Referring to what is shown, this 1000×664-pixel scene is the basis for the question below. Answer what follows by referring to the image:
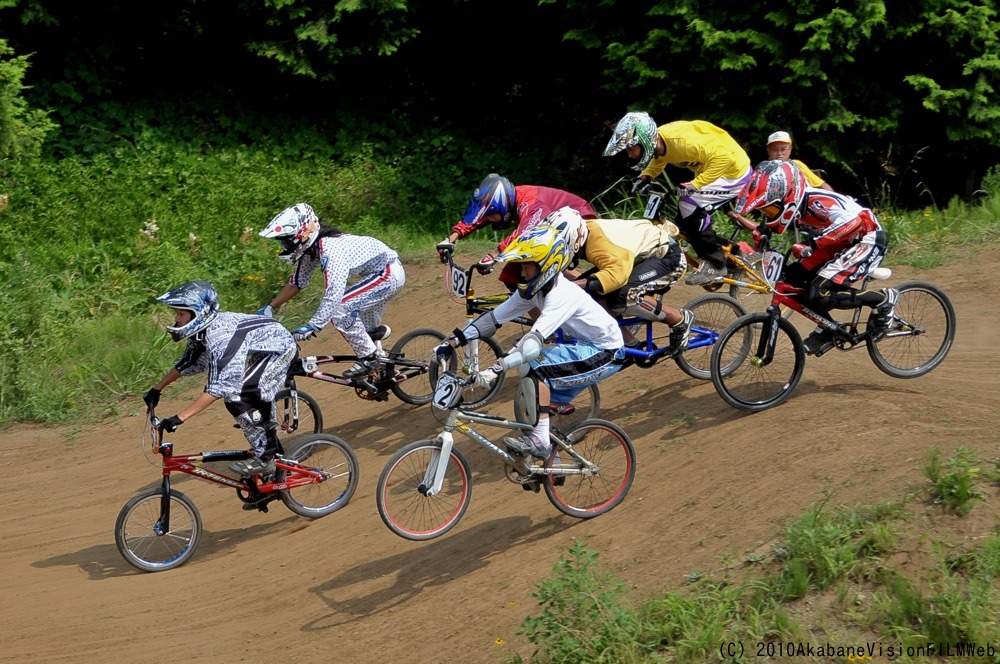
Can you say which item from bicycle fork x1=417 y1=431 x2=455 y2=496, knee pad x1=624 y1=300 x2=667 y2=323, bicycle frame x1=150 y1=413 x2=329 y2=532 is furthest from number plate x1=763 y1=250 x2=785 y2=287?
bicycle frame x1=150 y1=413 x2=329 y2=532

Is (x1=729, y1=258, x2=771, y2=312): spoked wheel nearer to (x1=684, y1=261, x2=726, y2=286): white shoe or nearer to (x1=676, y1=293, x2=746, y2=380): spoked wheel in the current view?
(x1=684, y1=261, x2=726, y2=286): white shoe

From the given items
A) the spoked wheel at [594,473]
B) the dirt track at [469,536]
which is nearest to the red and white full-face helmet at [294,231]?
the dirt track at [469,536]

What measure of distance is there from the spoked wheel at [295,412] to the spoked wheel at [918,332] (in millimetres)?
4865

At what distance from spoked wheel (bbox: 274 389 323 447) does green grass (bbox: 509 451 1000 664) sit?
11.8 ft

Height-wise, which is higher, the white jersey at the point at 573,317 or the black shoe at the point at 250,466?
the white jersey at the point at 573,317

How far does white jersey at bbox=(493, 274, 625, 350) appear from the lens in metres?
6.88

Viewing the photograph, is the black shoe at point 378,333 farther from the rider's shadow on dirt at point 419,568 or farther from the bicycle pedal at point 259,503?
the rider's shadow on dirt at point 419,568

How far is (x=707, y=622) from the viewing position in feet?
17.6

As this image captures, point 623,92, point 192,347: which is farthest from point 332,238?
point 623,92

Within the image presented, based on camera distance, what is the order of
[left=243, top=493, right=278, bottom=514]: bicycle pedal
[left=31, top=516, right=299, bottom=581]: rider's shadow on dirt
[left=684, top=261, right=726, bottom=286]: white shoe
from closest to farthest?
[left=243, top=493, right=278, bottom=514]: bicycle pedal
[left=31, top=516, right=299, bottom=581]: rider's shadow on dirt
[left=684, top=261, right=726, bottom=286]: white shoe

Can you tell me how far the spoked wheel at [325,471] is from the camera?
7.87 m

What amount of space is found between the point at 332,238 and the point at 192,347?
1954mm

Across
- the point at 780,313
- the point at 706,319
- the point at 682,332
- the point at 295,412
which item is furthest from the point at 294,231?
the point at 780,313

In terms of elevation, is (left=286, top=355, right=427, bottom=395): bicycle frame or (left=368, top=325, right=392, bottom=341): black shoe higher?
(left=368, top=325, right=392, bottom=341): black shoe
